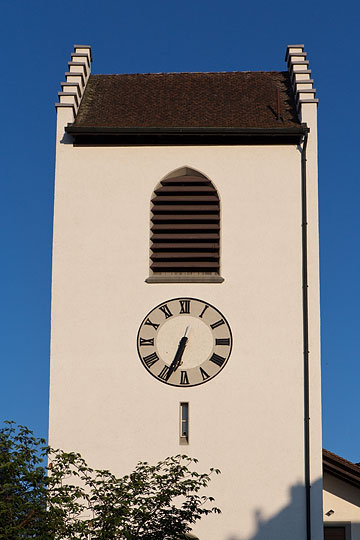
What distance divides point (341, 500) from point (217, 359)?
13.3 feet

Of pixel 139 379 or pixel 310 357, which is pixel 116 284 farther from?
pixel 310 357

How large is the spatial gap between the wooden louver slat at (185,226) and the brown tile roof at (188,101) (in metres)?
1.44

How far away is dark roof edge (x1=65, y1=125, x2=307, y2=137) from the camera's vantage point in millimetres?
26484

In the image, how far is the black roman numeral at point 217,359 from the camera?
25.0 meters

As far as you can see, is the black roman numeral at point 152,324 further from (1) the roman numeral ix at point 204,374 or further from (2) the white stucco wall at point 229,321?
(1) the roman numeral ix at point 204,374

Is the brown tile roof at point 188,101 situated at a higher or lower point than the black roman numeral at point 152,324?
higher

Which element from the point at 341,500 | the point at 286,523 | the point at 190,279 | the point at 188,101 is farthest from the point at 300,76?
the point at 286,523

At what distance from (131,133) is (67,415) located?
6.24m

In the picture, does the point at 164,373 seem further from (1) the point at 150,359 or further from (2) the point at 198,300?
(2) the point at 198,300

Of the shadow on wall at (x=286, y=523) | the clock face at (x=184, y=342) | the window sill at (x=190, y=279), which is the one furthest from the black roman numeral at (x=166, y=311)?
the shadow on wall at (x=286, y=523)

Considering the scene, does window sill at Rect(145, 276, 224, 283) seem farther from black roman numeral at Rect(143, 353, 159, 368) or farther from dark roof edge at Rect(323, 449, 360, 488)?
dark roof edge at Rect(323, 449, 360, 488)

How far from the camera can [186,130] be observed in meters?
26.6

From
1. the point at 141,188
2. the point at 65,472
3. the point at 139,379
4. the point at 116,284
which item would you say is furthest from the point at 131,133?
the point at 65,472

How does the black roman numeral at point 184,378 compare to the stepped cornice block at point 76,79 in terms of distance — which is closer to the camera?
the black roman numeral at point 184,378
